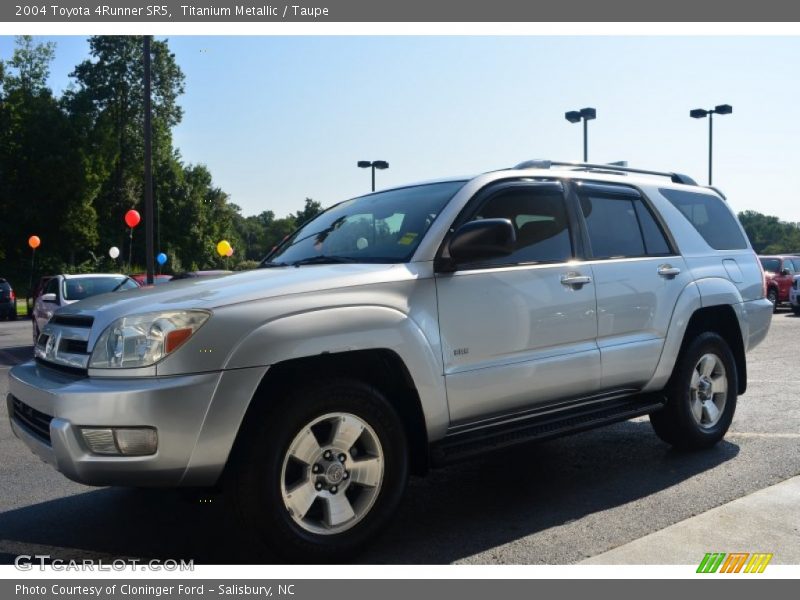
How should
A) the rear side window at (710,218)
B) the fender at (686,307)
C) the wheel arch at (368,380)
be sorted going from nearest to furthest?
the wheel arch at (368,380), the fender at (686,307), the rear side window at (710,218)

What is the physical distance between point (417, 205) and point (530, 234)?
27.9 inches

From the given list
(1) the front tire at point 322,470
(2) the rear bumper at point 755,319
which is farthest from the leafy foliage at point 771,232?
(1) the front tire at point 322,470

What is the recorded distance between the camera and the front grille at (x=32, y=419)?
11.6 ft

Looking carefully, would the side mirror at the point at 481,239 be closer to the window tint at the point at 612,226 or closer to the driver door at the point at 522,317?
the driver door at the point at 522,317

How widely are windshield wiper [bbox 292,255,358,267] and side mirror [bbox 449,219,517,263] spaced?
61cm

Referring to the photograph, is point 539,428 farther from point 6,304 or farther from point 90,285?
point 6,304

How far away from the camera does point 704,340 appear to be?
549cm

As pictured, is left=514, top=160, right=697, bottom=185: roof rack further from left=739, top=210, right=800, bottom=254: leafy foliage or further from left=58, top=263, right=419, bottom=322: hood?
left=739, top=210, right=800, bottom=254: leafy foliage

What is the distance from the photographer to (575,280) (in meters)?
4.56

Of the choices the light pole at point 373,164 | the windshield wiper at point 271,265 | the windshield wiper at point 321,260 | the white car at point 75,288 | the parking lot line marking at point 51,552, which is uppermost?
the light pole at point 373,164

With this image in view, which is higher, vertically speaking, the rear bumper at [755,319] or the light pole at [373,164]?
the light pole at [373,164]

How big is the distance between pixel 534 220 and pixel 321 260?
132cm

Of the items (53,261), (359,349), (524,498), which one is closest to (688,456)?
(524,498)

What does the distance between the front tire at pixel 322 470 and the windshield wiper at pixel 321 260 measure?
97 cm
